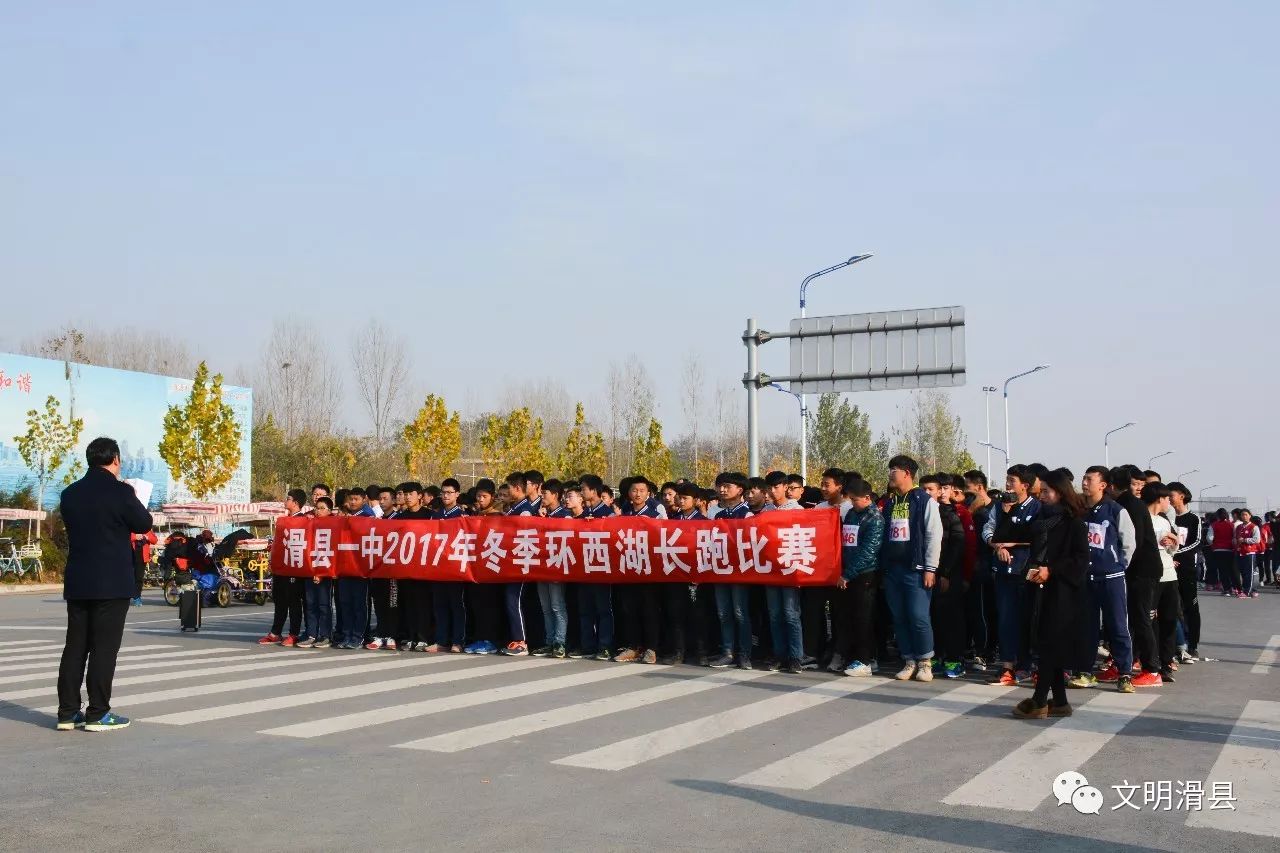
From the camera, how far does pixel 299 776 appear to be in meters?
7.11

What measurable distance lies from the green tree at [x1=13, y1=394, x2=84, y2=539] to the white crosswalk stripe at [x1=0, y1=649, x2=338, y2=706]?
28.3 m

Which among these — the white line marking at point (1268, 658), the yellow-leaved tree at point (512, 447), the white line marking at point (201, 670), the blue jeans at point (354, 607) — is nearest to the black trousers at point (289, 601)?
the blue jeans at point (354, 607)

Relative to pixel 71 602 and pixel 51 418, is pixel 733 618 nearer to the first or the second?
pixel 71 602

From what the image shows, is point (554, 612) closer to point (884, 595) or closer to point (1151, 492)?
point (884, 595)

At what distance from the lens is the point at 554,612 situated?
1390 centimetres

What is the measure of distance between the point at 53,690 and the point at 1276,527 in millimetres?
30060

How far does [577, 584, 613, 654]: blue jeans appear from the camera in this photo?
13562 mm

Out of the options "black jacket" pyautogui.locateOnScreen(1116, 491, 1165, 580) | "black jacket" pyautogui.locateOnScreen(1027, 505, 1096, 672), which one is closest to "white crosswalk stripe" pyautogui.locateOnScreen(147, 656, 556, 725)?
"black jacket" pyautogui.locateOnScreen(1027, 505, 1096, 672)

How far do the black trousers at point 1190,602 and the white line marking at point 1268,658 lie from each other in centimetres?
68

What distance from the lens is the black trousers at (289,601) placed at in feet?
50.4

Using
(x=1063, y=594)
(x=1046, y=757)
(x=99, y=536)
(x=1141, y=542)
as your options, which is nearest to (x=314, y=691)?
(x=99, y=536)

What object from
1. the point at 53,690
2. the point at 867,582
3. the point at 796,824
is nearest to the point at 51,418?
the point at 53,690

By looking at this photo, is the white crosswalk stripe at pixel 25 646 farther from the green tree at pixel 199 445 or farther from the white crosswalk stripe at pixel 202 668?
the green tree at pixel 199 445

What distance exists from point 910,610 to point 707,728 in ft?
11.6
